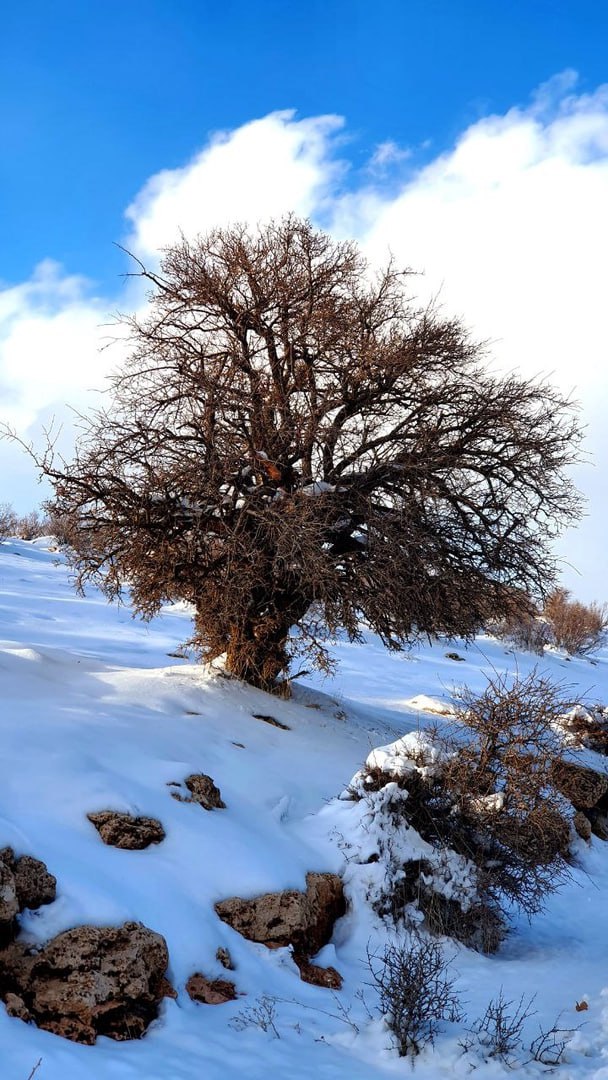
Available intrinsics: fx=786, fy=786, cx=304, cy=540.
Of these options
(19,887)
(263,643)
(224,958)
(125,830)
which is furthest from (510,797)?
(263,643)

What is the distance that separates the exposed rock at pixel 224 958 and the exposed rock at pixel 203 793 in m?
1.73

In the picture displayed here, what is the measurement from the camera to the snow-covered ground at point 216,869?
15.5 feet

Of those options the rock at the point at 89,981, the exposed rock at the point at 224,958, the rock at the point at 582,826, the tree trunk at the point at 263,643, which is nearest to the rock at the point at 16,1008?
the rock at the point at 89,981

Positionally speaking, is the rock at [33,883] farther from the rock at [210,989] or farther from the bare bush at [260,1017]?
the bare bush at [260,1017]

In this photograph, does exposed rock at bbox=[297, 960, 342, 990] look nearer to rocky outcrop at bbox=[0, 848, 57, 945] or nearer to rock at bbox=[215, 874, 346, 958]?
rock at bbox=[215, 874, 346, 958]

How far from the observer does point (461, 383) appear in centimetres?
1224

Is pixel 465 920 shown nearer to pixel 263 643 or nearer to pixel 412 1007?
pixel 412 1007

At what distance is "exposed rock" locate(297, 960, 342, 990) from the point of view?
5.85 meters

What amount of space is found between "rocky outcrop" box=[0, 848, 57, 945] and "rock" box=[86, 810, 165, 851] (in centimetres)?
81

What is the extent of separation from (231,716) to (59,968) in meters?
5.40

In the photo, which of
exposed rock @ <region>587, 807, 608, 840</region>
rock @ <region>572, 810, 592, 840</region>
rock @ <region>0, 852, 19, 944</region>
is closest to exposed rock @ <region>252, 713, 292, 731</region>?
rock @ <region>572, 810, 592, 840</region>

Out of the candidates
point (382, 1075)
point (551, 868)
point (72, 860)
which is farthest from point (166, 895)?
point (551, 868)

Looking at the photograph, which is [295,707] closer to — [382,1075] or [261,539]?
[261,539]

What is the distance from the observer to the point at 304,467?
11852mm
